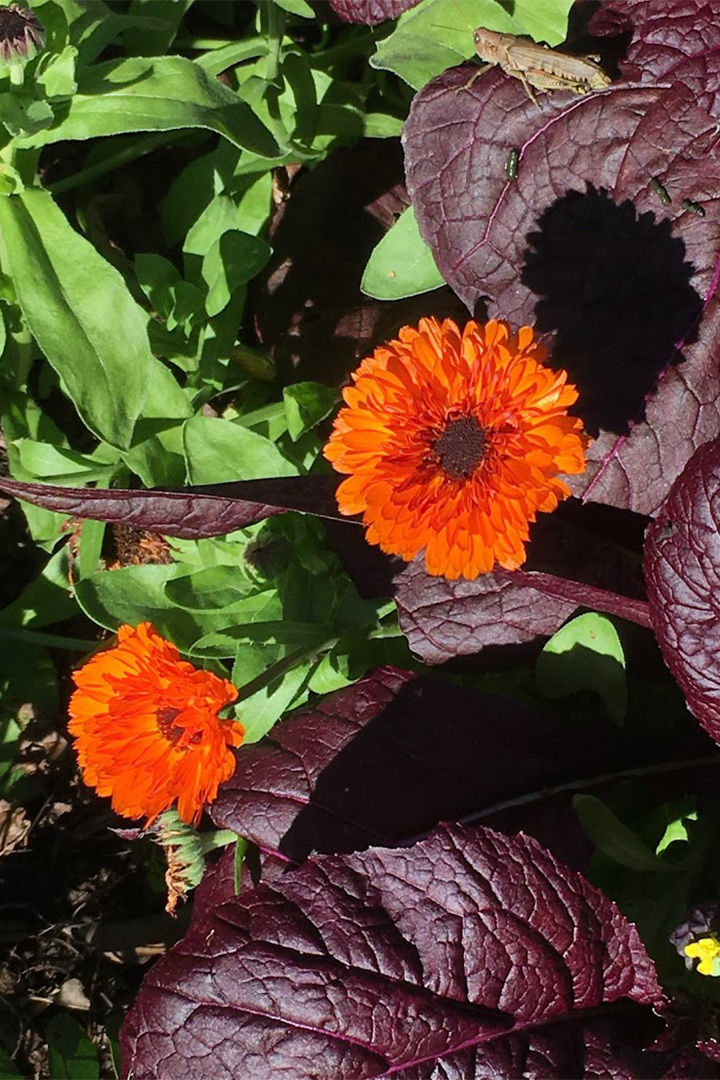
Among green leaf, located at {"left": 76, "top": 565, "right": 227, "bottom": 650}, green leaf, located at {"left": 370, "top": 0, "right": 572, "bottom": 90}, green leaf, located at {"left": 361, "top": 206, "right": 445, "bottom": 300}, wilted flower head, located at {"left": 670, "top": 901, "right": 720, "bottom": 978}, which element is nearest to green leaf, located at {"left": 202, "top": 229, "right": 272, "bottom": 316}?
green leaf, located at {"left": 361, "top": 206, "right": 445, "bottom": 300}

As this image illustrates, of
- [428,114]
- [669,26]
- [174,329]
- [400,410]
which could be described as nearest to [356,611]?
[400,410]

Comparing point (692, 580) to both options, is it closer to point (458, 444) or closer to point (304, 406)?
point (458, 444)

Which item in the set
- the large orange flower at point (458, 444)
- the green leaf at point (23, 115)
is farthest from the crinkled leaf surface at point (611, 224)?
the green leaf at point (23, 115)

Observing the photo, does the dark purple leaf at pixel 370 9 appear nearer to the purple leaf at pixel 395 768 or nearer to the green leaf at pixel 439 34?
the green leaf at pixel 439 34

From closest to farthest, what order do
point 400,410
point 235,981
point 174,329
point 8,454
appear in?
point 235,981
point 400,410
point 174,329
point 8,454

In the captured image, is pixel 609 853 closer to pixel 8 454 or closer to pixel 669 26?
pixel 669 26

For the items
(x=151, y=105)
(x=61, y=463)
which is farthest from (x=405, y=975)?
(x=151, y=105)

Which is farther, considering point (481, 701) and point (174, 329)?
point (174, 329)
